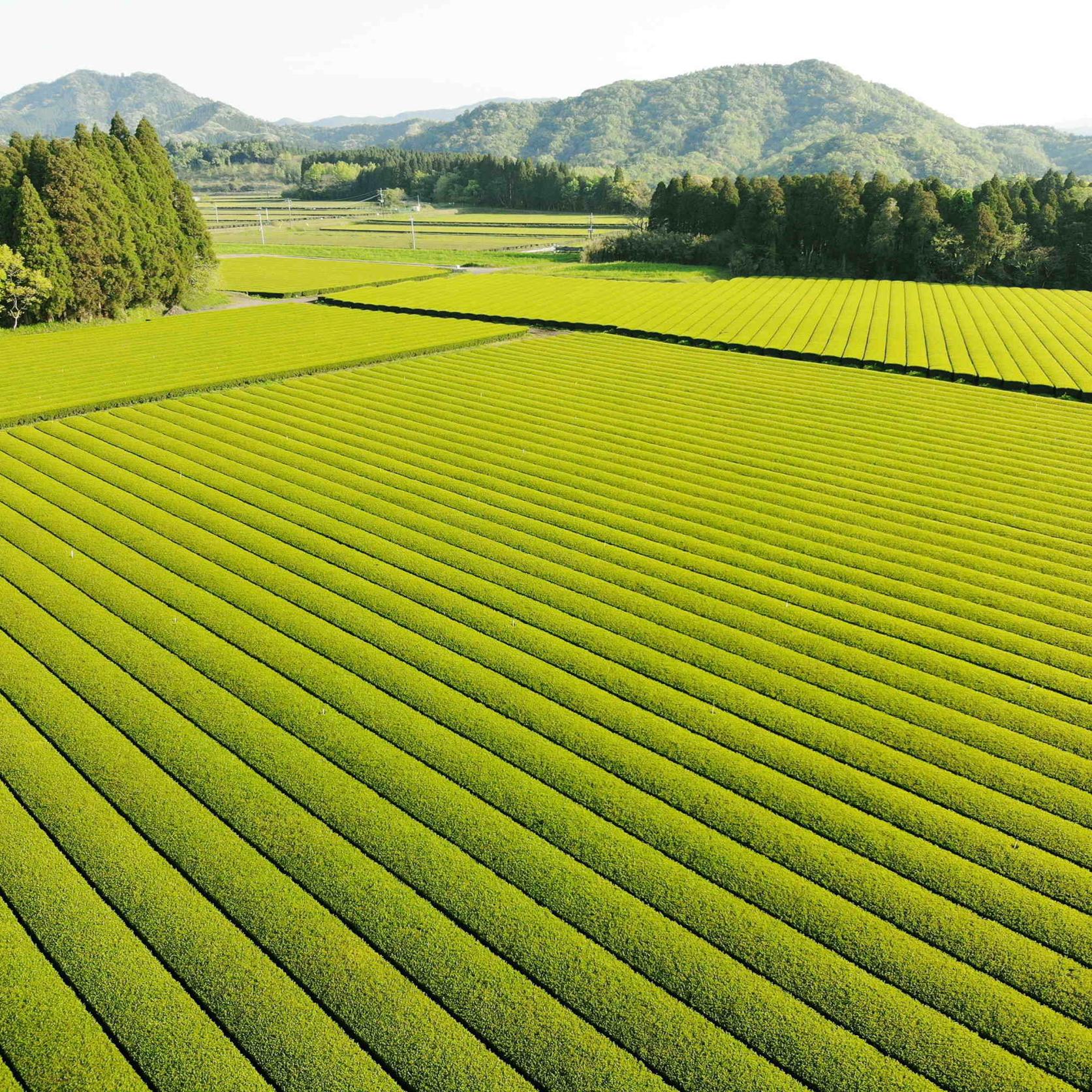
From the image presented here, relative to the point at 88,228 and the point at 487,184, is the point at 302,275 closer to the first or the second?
the point at 88,228

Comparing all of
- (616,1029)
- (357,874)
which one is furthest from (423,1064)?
(357,874)

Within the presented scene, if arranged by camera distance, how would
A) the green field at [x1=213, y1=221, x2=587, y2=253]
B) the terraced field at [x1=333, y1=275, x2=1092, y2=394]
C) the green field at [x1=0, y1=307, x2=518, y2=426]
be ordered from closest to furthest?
the green field at [x1=0, y1=307, x2=518, y2=426], the terraced field at [x1=333, y1=275, x2=1092, y2=394], the green field at [x1=213, y1=221, x2=587, y2=253]

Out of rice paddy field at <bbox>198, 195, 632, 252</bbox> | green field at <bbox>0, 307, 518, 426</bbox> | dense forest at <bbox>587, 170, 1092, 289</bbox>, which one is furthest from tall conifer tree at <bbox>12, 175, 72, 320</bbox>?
rice paddy field at <bbox>198, 195, 632, 252</bbox>

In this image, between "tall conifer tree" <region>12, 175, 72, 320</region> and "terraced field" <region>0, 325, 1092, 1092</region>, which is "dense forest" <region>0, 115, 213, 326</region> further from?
"terraced field" <region>0, 325, 1092, 1092</region>

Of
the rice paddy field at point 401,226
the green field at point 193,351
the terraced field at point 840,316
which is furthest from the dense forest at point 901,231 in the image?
the green field at point 193,351

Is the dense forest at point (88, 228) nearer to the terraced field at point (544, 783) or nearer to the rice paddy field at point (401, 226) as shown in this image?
the terraced field at point (544, 783)
